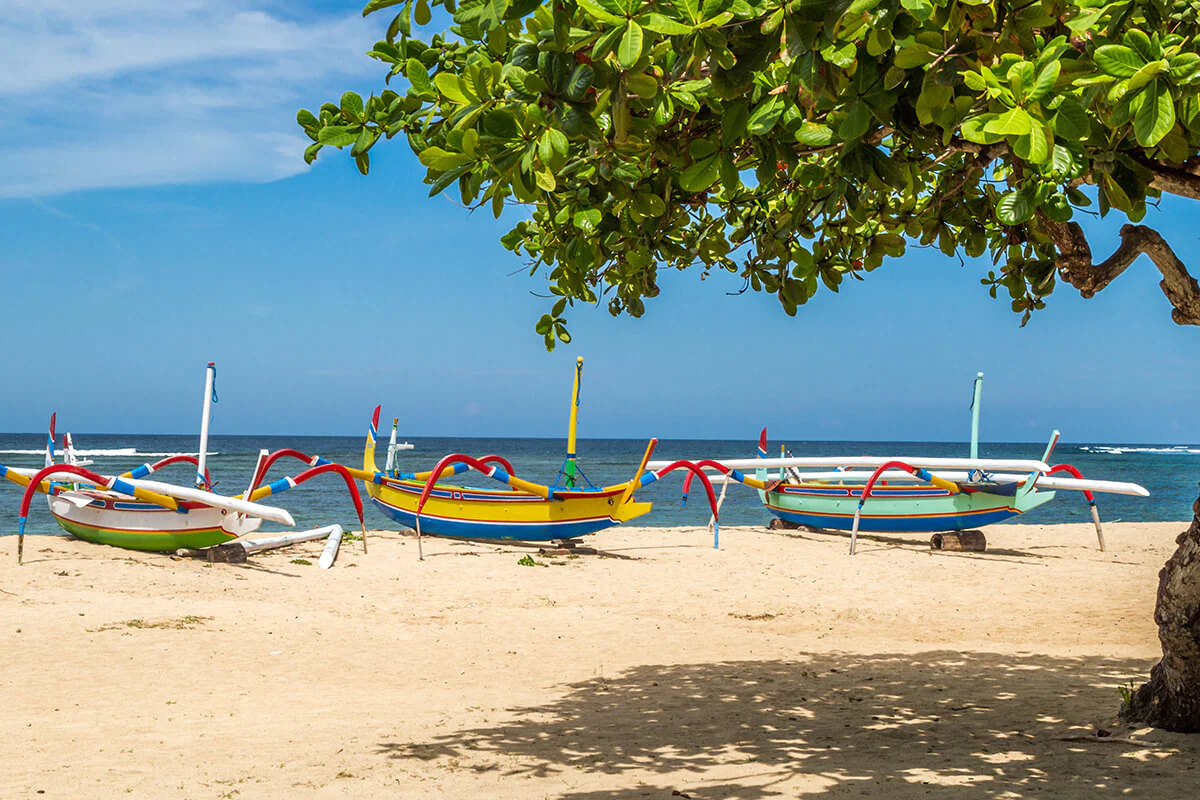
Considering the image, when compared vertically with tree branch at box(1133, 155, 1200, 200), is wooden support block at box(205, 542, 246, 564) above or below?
below

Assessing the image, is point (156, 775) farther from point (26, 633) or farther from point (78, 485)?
point (78, 485)

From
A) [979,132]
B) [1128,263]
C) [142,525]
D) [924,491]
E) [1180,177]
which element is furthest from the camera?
[924,491]

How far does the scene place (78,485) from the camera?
717 inches

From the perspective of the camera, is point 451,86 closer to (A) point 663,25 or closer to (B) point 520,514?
(A) point 663,25

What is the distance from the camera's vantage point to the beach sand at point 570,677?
18.1 feet

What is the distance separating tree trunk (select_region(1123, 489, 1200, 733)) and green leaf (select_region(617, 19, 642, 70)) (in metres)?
4.64

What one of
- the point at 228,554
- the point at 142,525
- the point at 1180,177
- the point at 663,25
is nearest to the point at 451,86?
the point at 663,25

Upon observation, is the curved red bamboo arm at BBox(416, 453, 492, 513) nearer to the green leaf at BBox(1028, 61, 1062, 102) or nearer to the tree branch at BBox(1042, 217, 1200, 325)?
the tree branch at BBox(1042, 217, 1200, 325)

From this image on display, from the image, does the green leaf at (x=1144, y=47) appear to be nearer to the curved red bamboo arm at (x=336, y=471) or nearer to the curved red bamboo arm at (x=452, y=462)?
the curved red bamboo arm at (x=336, y=471)

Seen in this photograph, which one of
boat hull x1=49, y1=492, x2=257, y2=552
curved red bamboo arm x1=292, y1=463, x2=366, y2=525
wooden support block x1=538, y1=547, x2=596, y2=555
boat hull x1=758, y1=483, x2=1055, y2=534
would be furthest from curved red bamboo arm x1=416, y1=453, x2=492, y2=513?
boat hull x1=758, y1=483, x2=1055, y2=534

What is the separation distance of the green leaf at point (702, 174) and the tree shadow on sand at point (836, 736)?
3.25 metres

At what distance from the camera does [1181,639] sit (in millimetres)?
5617

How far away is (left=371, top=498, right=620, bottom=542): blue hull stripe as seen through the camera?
18.0 metres

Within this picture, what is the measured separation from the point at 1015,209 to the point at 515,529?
50.0 feet
